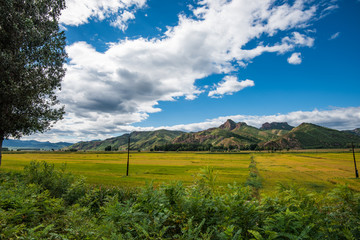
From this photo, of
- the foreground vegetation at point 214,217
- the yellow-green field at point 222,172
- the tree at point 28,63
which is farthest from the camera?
the yellow-green field at point 222,172

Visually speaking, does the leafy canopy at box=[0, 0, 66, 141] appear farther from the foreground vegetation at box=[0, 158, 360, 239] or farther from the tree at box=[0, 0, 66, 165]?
the foreground vegetation at box=[0, 158, 360, 239]

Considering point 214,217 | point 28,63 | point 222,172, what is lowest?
point 222,172

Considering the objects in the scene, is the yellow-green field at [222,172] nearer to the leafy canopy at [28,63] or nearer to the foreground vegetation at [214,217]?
the foreground vegetation at [214,217]

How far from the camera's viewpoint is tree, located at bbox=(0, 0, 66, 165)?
18.0 m

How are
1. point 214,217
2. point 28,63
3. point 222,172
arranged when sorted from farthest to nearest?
point 222,172 < point 28,63 < point 214,217

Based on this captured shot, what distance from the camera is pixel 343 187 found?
575cm

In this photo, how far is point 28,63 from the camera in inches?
787

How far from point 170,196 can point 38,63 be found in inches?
889

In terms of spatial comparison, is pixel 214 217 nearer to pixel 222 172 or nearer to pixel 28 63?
pixel 28 63

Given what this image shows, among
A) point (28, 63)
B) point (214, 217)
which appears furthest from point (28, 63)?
point (214, 217)

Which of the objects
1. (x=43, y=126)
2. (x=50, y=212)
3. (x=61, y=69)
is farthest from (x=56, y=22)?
(x=50, y=212)

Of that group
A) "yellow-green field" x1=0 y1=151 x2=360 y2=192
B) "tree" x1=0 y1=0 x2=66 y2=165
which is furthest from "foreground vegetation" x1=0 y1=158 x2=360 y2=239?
"tree" x1=0 y1=0 x2=66 y2=165

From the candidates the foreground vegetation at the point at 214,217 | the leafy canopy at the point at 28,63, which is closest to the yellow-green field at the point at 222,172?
the foreground vegetation at the point at 214,217

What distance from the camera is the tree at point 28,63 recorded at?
707 inches
